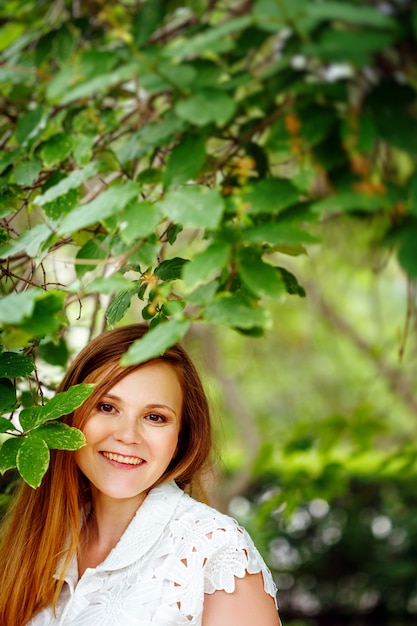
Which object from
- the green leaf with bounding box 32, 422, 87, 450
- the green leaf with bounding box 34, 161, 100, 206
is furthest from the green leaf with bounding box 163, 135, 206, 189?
the green leaf with bounding box 32, 422, 87, 450

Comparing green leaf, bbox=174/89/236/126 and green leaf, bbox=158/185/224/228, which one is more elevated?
green leaf, bbox=174/89/236/126

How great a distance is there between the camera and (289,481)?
3.10 m

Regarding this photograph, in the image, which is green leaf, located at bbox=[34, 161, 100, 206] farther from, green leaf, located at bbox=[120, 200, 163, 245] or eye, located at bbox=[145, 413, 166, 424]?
eye, located at bbox=[145, 413, 166, 424]

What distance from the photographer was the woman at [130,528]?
1914 millimetres

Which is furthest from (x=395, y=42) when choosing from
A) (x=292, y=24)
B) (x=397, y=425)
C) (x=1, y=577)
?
(x=397, y=425)

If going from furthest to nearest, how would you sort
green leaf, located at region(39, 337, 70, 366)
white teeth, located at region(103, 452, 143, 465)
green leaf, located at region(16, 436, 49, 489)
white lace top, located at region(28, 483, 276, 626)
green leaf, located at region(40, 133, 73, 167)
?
green leaf, located at region(39, 337, 70, 366) < white teeth, located at region(103, 452, 143, 465) < white lace top, located at region(28, 483, 276, 626) < green leaf, located at region(40, 133, 73, 167) < green leaf, located at region(16, 436, 49, 489)

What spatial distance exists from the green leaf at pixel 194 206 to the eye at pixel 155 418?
1.04 metres

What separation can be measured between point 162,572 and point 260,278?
3.59 feet

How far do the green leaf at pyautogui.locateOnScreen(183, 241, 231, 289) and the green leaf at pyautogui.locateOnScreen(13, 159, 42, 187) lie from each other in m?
0.67

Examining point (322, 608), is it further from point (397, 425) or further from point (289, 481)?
point (397, 425)

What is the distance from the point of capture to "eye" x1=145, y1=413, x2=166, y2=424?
207 centimetres

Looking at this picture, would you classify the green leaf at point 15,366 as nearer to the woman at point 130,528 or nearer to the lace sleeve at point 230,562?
the woman at point 130,528

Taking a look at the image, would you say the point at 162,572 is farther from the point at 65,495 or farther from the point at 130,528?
the point at 65,495

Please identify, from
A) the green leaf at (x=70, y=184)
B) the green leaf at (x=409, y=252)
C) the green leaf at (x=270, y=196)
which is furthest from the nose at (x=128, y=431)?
the green leaf at (x=409, y=252)
